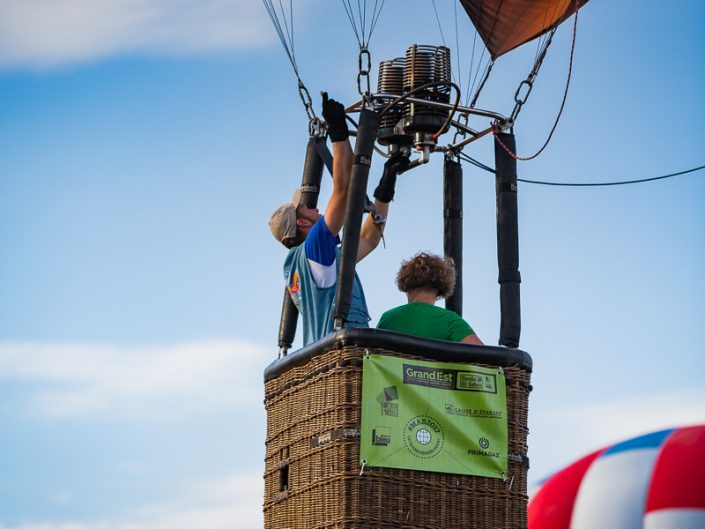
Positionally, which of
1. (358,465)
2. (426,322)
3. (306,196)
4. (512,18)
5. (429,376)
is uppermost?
(512,18)

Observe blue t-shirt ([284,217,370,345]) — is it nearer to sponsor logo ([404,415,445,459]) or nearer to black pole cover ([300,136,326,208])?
black pole cover ([300,136,326,208])

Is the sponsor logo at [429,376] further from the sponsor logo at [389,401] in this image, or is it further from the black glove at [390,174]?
the black glove at [390,174]

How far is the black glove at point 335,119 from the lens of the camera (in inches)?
217

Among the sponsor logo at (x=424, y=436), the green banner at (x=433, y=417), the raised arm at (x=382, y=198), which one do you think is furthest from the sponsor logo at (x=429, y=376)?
the raised arm at (x=382, y=198)

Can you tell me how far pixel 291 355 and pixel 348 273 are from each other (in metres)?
0.52

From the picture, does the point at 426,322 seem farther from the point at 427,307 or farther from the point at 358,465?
the point at 358,465

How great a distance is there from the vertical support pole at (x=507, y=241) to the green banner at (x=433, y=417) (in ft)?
1.01

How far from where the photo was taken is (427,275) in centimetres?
554

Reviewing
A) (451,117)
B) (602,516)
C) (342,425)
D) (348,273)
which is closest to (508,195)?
(451,117)

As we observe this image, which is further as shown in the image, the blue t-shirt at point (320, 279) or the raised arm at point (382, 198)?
the raised arm at point (382, 198)

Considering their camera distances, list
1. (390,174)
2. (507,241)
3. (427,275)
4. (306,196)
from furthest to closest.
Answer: (306,196), (390,174), (507,241), (427,275)

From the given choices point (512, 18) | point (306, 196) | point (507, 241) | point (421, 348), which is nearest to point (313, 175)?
point (306, 196)

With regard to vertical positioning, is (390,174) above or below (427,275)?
above

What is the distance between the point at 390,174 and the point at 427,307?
2.28 ft
